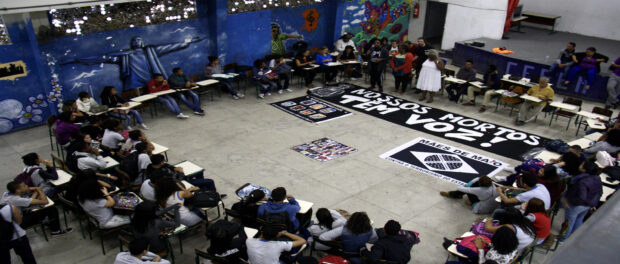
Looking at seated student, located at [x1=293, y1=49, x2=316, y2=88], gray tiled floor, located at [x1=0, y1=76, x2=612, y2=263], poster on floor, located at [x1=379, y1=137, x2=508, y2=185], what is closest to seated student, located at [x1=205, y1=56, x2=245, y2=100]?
gray tiled floor, located at [x1=0, y1=76, x2=612, y2=263]

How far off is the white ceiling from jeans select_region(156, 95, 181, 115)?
2757 mm

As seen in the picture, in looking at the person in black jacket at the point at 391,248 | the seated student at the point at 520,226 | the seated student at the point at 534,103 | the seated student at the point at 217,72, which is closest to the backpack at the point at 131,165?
the person in black jacket at the point at 391,248

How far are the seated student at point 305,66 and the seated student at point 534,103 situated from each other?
6199mm

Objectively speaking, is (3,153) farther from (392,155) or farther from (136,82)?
(392,155)

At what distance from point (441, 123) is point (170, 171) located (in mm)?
7608

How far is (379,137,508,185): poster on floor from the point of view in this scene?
33.0 ft

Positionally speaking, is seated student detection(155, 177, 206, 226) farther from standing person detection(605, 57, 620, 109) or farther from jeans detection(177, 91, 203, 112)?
standing person detection(605, 57, 620, 109)

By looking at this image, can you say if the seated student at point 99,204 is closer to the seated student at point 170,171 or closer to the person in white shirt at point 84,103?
the seated student at point 170,171

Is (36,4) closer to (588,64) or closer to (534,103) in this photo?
(534,103)

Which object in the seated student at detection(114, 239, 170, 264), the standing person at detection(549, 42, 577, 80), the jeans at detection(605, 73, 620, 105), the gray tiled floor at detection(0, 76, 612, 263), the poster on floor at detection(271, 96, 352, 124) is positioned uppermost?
the standing person at detection(549, 42, 577, 80)

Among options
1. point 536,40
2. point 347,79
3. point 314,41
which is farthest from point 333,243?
point 536,40

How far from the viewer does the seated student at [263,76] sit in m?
14.0

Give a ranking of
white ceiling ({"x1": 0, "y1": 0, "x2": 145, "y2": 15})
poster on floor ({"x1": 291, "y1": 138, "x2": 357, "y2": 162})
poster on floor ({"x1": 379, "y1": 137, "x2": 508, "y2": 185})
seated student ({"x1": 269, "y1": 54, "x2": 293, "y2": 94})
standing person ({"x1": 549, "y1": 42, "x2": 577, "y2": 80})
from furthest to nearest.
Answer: standing person ({"x1": 549, "y1": 42, "x2": 577, "y2": 80}), seated student ({"x1": 269, "y1": 54, "x2": 293, "y2": 94}), poster on floor ({"x1": 291, "y1": 138, "x2": 357, "y2": 162}), poster on floor ({"x1": 379, "y1": 137, "x2": 508, "y2": 185}), white ceiling ({"x1": 0, "y1": 0, "x2": 145, "y2": 15})

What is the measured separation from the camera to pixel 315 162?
1035cm
